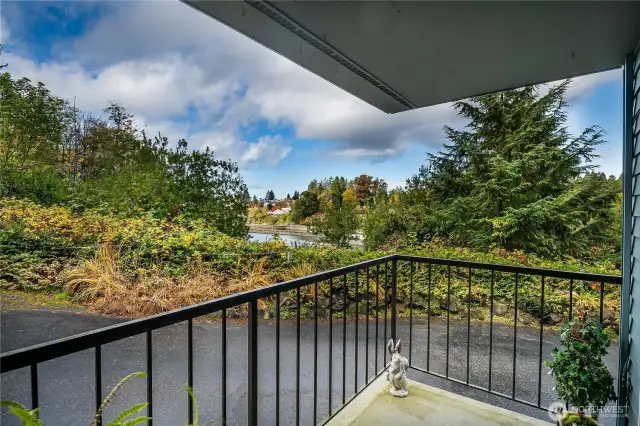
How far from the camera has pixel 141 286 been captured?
4164mm

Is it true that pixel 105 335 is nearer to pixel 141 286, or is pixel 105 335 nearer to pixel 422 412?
pixel 422 412

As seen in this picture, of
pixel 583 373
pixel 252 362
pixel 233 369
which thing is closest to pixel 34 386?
pixel 252 362

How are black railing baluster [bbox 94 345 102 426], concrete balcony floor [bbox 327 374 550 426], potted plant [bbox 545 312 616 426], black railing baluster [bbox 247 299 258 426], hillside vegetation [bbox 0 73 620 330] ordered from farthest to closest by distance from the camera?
1. hillside vegetation [bbox 0 73 620 330]
2. concrete balcony floor [bbox 327 374 550 426]
3. potted plant [bbox 545 312 616 426]
4. black railing baluster [bbox 247 299 258 426]
5. black railing baluster [bbox 94 345 102 426]

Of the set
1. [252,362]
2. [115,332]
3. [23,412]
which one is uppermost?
[115,332]

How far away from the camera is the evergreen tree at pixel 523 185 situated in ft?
21.5

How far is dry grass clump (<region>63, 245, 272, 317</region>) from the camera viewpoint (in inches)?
157

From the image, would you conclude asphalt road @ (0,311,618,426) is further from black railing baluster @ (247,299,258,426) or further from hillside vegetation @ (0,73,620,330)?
black railing baluster @ (247,299,258,426)

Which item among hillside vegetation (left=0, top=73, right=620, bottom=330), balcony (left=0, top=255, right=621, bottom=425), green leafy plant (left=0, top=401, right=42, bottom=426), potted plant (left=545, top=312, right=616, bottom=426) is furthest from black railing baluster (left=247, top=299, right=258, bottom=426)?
hillside vegetation (left=0, top=73, right=620, bottom=330)

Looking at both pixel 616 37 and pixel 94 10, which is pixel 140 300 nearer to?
pixel 94 10

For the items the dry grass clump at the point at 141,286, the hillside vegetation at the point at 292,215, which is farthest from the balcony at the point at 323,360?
the dry grass clump at the point at 141,286

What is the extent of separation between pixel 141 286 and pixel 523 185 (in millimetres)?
7121

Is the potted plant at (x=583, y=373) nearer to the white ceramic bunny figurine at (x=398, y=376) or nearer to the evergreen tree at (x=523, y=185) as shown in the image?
the white ceramic bunny figurine at (x=398, y=376)

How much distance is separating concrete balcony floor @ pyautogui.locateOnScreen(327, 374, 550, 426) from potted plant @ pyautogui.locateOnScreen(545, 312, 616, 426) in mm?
297

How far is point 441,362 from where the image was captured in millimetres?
3109
